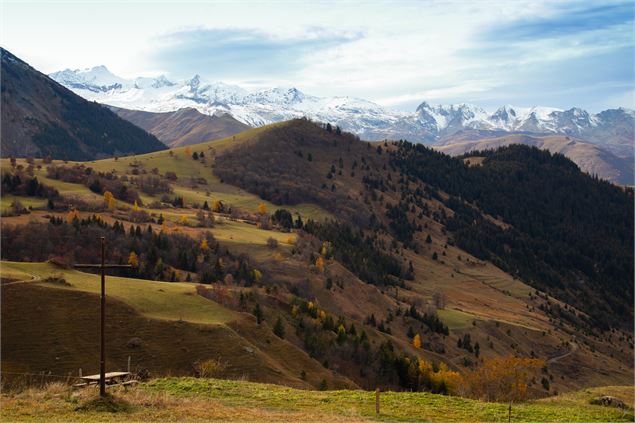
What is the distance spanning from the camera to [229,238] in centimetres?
17350

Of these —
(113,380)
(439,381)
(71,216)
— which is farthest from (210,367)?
(71,216)

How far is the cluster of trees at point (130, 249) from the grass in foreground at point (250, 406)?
78369 mm

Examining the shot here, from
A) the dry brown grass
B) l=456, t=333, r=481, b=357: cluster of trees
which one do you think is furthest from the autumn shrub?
l=456, t=333, r=481, b=357: cluster of trees

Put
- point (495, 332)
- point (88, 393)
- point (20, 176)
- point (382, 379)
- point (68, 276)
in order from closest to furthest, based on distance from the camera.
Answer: point (88, 393), point (68, 276), point (382, 379), point (495, 332), point (20, 176)

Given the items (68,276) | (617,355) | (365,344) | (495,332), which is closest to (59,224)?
(68,276)

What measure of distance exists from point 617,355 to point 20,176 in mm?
184115

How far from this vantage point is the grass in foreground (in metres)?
34.2

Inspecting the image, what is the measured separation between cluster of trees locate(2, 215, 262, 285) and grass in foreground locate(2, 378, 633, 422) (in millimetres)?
78369

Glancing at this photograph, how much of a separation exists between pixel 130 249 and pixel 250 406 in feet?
331

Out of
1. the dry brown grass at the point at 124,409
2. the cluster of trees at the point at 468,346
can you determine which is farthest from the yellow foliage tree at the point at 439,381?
the cluster of trees at the point at 468,346

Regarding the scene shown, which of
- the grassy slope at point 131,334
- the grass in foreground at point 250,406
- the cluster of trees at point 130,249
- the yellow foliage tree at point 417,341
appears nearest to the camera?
the grass in foreground at point 250,406

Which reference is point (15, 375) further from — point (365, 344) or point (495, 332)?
point (495, 332)

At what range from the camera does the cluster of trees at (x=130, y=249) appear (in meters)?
124

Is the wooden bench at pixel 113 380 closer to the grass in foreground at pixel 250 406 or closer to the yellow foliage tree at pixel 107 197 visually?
the grass in foreground at pixel 250 406
